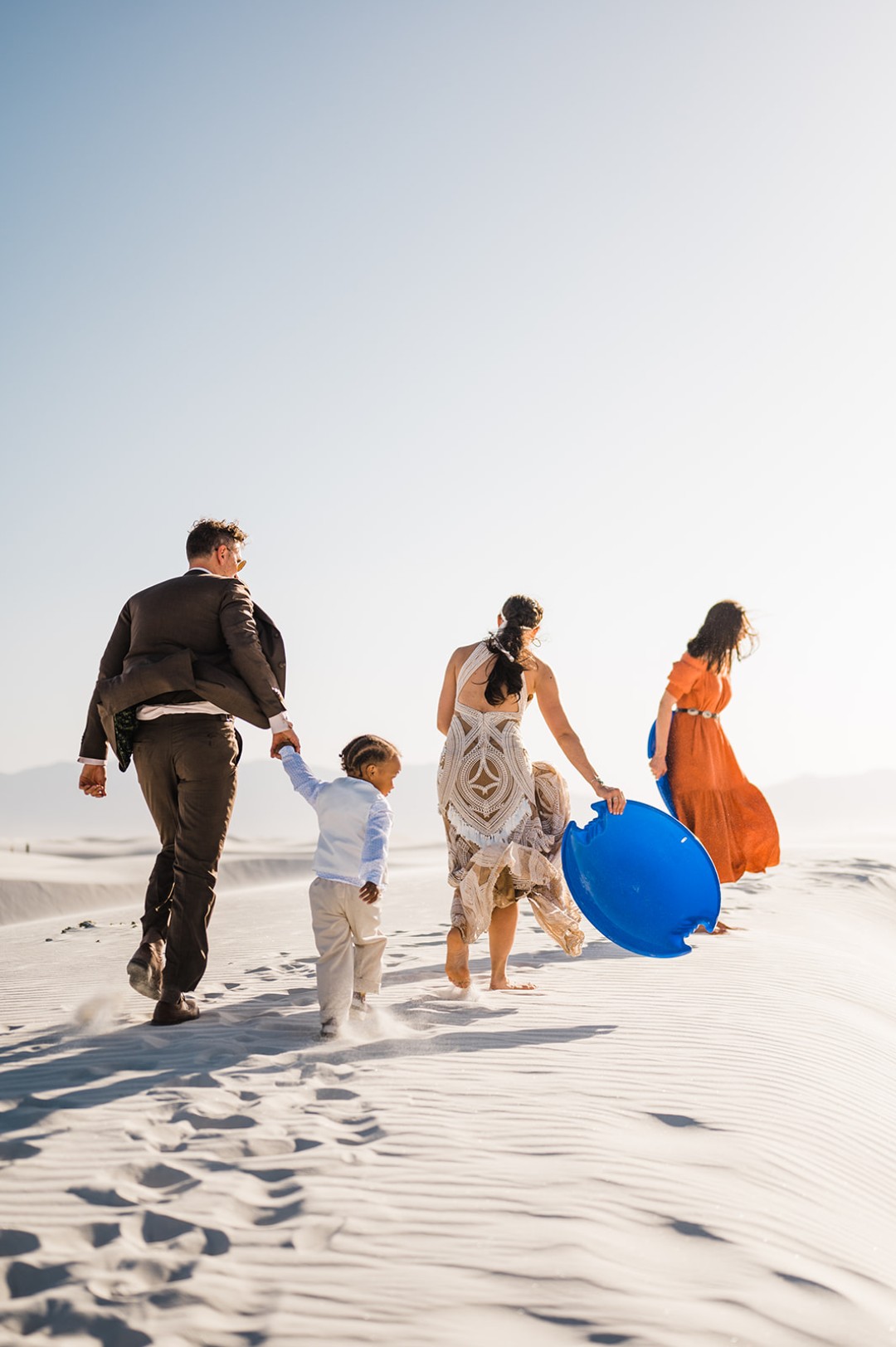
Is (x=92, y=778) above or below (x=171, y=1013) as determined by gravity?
above

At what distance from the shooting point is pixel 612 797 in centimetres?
576

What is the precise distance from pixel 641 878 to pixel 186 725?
2.88 meters

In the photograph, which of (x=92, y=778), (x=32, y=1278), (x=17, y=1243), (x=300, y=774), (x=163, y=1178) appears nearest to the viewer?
(x=32, y=1278)

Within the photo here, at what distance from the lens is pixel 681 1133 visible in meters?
3.33

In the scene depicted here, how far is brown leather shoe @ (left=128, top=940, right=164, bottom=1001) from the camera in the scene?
Answer: 15.7ft

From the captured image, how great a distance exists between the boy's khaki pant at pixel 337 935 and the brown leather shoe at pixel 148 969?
820mm

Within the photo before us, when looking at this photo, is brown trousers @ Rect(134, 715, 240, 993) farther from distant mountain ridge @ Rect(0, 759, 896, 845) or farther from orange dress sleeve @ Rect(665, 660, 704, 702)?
distant mountain ridge @ Rect(0, 759, 896, 845)

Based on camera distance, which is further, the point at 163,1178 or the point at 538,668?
the point at 538,668

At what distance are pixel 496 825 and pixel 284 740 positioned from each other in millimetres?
1381

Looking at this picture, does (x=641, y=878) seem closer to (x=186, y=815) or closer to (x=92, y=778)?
(x=186, y=815)

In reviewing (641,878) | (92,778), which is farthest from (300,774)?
(641,878)

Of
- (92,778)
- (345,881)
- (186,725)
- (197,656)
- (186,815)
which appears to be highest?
(197,656)

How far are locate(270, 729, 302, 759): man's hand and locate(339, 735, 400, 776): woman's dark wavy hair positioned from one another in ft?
0.73

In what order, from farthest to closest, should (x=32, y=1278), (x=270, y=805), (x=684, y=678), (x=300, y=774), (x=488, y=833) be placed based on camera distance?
(x=270, y=805)
(x=684, y=678)
(x=488, y=833)
(x=300, y=774)
(x=32, y=1278)
